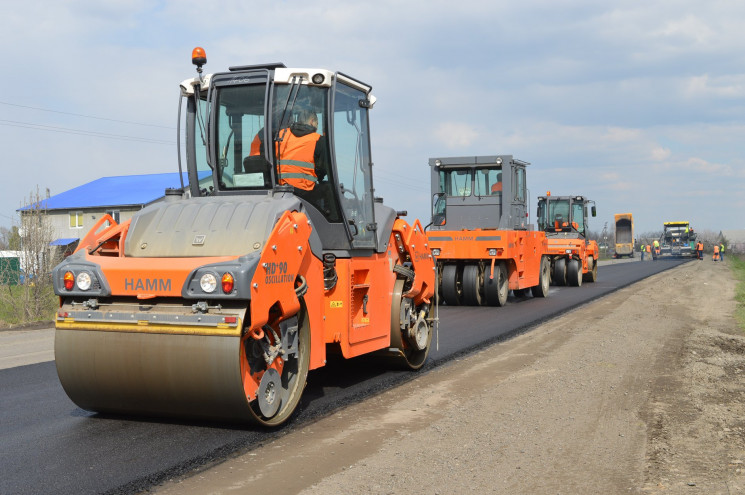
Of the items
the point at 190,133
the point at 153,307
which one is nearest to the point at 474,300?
the point at 190,133

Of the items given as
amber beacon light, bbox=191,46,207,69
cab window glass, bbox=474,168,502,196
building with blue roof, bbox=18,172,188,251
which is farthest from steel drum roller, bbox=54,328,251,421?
building with blue roof, bbox=18,172,188,251

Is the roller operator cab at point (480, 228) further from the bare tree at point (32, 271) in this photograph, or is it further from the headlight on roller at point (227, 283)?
the headlight on roller at point (227, 283)

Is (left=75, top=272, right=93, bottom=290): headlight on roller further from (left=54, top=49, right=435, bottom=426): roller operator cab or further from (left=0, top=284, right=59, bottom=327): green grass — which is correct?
(left=0, top=284, right=59, bottom=327): green grass

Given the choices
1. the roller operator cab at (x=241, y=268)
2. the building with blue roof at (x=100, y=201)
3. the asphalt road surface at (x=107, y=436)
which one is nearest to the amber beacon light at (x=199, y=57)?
the roller operator cab at (x=241, y=268)

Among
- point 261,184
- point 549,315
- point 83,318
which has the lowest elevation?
point 549,315

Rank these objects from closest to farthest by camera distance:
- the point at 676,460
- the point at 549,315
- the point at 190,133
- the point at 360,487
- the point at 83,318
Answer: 1. the point at 360,487
2. the point at 676,460
3. the point at 83,318
4. the point at 190,133
5. the point at 549,315

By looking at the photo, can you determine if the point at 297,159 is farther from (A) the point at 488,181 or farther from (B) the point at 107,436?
(A) the point at 488,181

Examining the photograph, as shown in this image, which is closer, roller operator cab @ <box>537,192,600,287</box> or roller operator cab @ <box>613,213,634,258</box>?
roller operator cab @ <box>537,192,600,287</box>

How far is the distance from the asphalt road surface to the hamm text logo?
1.04m

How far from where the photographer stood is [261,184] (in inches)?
247

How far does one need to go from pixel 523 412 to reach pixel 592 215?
2040 cm

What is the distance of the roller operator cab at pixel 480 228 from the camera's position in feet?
52.4

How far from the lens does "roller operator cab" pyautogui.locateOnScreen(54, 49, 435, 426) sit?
5.06 meters

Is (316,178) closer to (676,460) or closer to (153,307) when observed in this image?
(153,307)
